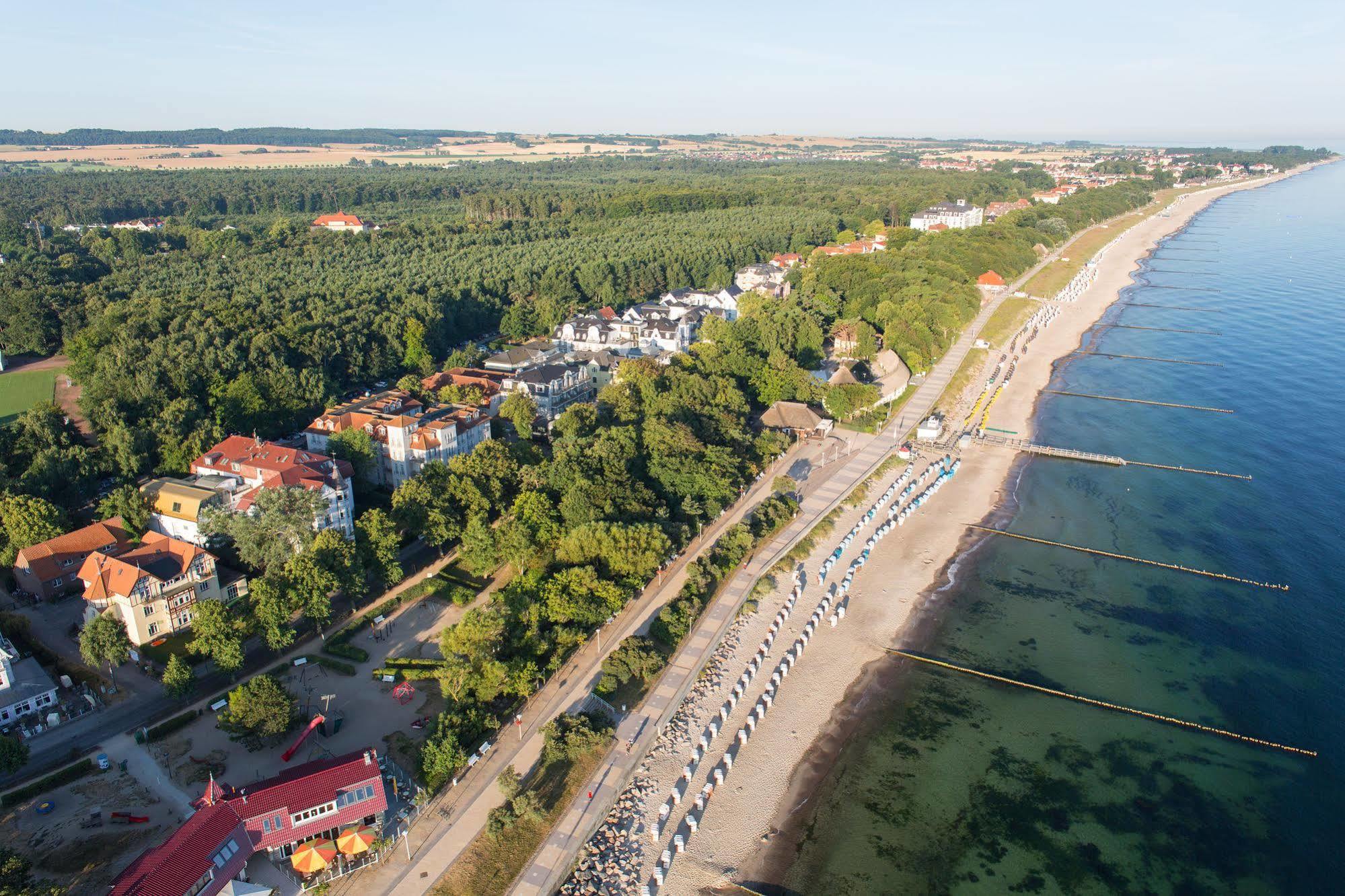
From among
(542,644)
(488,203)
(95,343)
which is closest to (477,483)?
(542,644)

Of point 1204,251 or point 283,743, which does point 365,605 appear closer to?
point 283,743

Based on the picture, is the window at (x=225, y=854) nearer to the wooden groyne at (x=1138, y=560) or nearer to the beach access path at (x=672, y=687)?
the beach access path at (x=672, y=687)

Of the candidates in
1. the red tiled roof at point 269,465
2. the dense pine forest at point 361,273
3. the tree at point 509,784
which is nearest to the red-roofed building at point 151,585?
the red tiled roof at point 269,465

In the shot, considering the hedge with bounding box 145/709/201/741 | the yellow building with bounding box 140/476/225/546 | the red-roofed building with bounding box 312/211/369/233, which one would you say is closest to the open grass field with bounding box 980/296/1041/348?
the yellow building with bounding box 140/476/225/546

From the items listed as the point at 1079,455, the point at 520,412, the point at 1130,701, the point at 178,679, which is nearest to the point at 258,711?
the point at 178,679

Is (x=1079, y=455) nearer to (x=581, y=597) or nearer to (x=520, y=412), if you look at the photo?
(x=520, y=412)
